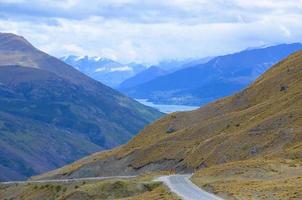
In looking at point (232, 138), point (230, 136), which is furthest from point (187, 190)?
point (230, 136)

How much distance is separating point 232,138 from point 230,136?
2.77 meters

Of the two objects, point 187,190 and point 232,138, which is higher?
point 232,138

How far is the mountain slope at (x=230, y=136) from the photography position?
417 ft

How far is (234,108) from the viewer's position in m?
185

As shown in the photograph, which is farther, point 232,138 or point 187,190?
point 232,138

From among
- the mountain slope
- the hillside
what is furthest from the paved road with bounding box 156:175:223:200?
the mountain slope

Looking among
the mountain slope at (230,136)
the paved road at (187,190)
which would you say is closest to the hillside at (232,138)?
the mountain slope at (230,136)

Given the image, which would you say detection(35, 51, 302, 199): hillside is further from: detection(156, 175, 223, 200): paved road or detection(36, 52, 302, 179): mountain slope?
detection(156, 175, 223, 200): paved road

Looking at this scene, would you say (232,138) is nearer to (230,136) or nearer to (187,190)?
(230,136)

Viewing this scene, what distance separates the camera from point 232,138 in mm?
138000

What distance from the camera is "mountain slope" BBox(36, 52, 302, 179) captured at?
12719 centimetres

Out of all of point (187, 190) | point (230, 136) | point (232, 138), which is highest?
point (230, 136)

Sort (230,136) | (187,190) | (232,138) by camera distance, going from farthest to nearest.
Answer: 1. (230,136)
2. (232,138)
3. (187,190)

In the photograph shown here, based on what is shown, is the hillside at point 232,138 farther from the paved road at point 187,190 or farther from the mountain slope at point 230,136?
the paved road at point 187,190
